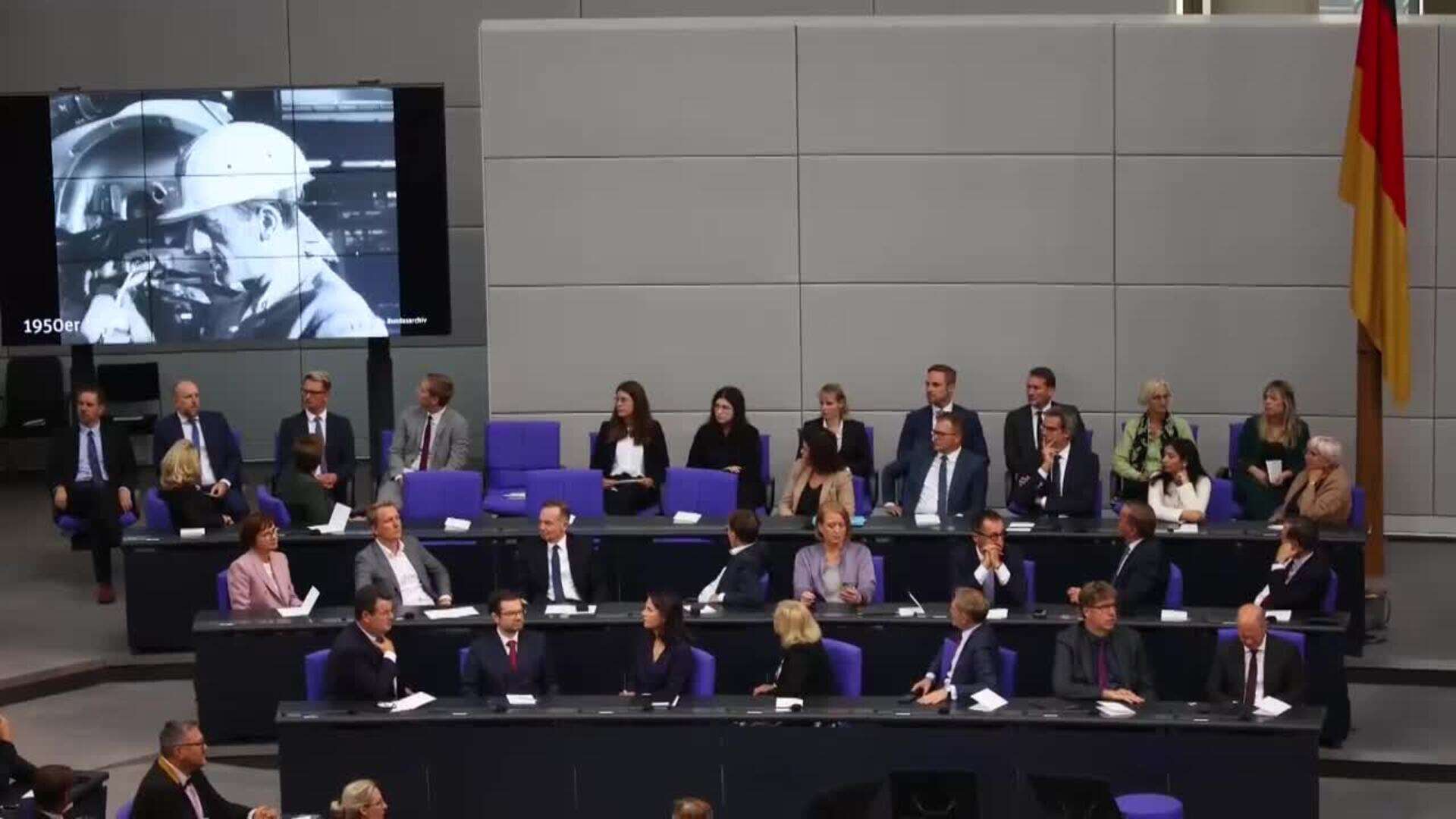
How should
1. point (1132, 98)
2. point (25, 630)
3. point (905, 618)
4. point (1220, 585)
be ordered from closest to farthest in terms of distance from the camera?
point (905, 618), point (1220, 585), point (25, 630), point (1132, 98)

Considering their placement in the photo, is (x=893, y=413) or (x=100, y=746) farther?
(x=893, y=413)

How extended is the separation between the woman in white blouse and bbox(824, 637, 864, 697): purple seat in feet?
8.72

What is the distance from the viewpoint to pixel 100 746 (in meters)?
9.92

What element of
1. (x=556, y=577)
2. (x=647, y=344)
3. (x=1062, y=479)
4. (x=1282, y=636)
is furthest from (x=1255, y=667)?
(x=647, y=344)

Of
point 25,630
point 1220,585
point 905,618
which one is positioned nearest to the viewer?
point 905,618

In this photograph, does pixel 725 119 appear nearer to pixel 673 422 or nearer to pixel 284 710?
pixel 673 422

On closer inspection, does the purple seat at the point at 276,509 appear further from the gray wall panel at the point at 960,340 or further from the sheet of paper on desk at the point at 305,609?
the gray wall panel at the point at 960,340

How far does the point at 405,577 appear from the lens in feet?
33.7

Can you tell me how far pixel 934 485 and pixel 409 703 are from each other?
3.75m

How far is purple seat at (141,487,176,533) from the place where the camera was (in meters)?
11.1

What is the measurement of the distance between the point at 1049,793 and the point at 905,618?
2140mm

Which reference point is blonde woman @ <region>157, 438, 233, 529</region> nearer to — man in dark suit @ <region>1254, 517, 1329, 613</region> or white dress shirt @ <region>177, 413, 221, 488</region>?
white dress shirt @ <region>177, 413, 221, 488</region>

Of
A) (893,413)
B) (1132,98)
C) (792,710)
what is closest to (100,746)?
(792,710)

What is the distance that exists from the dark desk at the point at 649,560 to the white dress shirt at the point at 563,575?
1.02ft
